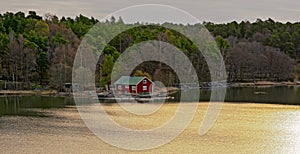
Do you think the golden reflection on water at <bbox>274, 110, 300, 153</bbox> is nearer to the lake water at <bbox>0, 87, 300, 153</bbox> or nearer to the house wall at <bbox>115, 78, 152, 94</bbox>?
the lake water at <bbox>0, 87, 300, 153</bbox>

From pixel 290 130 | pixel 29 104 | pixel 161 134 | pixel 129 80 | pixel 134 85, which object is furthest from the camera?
pixel 129 80

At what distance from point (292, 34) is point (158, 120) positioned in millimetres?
37773

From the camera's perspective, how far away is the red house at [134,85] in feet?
90.1

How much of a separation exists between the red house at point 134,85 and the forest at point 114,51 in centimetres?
130

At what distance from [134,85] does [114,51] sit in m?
6.73

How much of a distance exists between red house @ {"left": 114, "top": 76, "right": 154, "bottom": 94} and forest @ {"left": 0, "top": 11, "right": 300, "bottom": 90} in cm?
130

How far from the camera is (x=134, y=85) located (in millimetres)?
27500

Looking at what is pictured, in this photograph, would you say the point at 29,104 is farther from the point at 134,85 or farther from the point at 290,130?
the point at 290,130

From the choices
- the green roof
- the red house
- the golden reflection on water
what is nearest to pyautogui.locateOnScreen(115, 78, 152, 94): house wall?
the red house

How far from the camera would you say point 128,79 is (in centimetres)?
2797

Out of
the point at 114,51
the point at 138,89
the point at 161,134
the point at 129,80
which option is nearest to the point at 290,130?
the point at 161,134

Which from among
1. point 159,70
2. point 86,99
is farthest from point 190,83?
point 86,99

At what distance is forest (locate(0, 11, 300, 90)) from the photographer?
30.4 m

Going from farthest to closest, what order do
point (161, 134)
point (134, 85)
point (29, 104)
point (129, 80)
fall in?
point (129, 80), point (134, 85), point (29, 104), point (161, 134)
